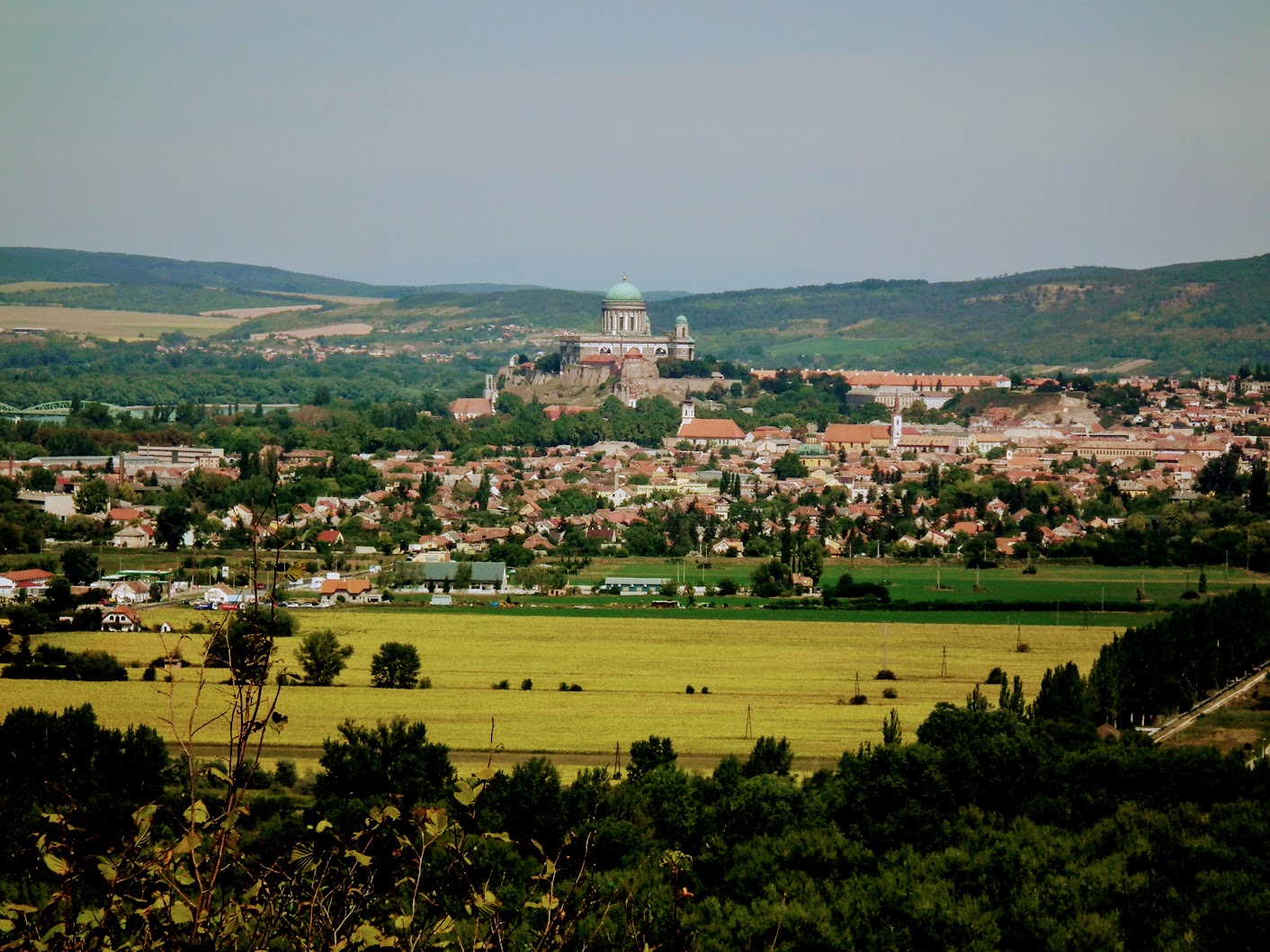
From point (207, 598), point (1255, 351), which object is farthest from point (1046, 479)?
point (1255, 351)

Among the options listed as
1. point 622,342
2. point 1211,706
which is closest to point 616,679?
point 1211,706

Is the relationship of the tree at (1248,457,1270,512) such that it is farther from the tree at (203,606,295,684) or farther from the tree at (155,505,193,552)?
the tree at (203,606,295,684)

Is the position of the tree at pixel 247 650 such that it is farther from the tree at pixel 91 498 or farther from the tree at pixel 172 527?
the tree at pixel 91 498

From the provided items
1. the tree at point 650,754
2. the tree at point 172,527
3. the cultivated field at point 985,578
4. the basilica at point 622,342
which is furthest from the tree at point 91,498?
the basilica at point 622,342

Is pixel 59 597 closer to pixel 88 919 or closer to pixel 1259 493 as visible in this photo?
pixel 88 919

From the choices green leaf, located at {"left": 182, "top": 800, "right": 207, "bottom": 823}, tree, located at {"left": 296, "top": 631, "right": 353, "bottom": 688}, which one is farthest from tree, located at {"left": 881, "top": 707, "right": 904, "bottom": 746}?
green leaf, located at {"left": 182, "top": 800, "right": 207, "bottom": 823}

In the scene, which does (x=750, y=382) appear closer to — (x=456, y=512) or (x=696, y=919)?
(x=456, y=512)
